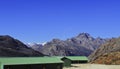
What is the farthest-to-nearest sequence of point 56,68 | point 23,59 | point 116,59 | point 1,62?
point 116,59, point 56,68, point 23,59, point 1,62

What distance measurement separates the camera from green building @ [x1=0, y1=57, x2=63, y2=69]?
8012cm

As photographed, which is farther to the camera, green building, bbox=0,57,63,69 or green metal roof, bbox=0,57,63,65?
green metal roof, bbox=0,57,63,65

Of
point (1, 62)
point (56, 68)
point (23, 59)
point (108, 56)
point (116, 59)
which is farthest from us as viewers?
point (108, 56)

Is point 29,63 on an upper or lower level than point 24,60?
lower

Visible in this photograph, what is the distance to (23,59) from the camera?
84.7m

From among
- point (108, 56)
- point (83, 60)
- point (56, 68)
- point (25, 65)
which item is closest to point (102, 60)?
point (108, 56)

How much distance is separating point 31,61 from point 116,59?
79.3 meters

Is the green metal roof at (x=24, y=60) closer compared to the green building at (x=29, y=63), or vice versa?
the green building at (x=29, y=63)

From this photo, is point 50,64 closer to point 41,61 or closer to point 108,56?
point 41,61

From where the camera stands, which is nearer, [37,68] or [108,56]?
[37,68]

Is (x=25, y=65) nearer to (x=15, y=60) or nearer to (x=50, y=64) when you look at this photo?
(x=15, y=60)

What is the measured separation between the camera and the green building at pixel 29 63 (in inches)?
3155

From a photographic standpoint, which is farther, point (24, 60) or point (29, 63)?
point (24, 60)

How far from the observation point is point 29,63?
8312 cm
